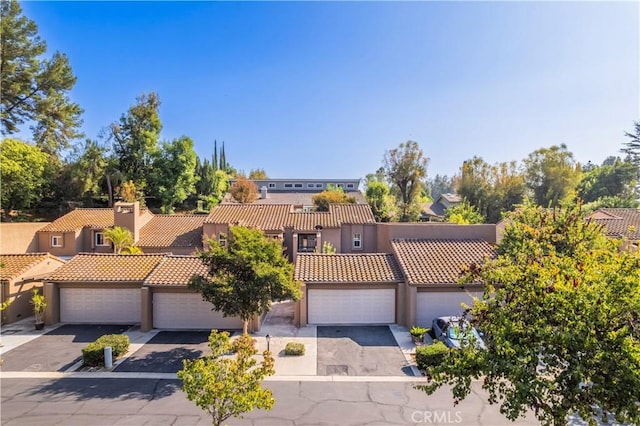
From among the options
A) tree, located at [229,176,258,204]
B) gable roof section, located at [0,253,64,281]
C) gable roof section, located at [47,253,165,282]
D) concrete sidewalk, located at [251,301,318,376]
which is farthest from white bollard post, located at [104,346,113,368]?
tree, located at [229,176,258,204]

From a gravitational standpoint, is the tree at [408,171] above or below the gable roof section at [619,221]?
above

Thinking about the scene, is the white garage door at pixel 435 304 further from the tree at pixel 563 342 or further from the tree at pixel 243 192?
the tree at pixel 243 192

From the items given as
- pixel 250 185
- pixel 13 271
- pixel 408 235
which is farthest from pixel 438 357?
pixel 250 185

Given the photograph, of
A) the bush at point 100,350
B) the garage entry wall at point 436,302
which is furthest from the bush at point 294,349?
the bush at point 100,350

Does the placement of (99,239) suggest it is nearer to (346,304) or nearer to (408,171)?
(346,304)

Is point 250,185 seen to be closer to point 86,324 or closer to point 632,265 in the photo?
point 86,324

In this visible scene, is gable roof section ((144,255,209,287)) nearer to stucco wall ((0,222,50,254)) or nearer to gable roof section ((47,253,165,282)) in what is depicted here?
gable roof section ((47,253,165,282))

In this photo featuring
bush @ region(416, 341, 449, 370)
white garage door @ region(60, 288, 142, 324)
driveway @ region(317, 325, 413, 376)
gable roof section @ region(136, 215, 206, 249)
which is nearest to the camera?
bush @ region(416, 341, 449, 370)
